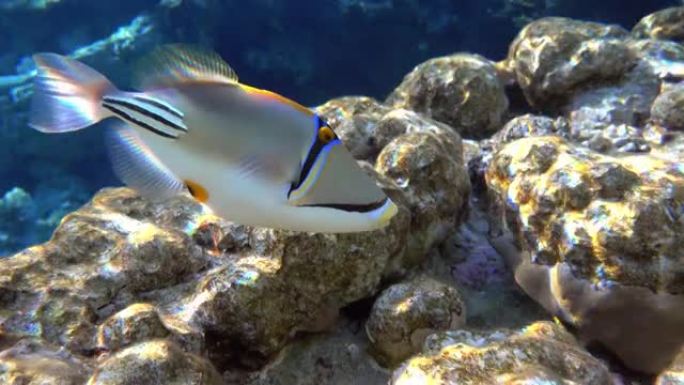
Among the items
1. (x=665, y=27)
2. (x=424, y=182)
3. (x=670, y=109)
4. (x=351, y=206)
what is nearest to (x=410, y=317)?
(x=424, y=182)

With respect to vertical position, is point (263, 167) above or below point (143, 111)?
below

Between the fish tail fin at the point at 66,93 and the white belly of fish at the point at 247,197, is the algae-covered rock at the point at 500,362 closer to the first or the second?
the white belly of fish at the point at 247,197

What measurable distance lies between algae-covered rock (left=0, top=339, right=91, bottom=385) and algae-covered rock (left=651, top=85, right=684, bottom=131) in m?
4.35

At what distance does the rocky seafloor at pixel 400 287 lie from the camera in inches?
85.9

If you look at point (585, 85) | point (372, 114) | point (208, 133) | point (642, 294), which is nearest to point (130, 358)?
point (208, 133)

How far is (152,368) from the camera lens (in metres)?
1.98

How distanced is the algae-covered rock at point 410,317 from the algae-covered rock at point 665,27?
497cm

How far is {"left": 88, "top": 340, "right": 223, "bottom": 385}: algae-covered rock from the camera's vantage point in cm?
196

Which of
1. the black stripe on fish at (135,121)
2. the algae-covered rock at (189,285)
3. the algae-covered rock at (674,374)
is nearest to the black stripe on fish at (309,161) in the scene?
the black stripe on fish at (135,121)

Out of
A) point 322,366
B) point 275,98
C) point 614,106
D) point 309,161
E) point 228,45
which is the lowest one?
point 228,45

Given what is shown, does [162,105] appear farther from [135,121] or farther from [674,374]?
[674,374]

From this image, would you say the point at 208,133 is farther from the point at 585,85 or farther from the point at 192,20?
the point at 192,20

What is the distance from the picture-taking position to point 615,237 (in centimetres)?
261

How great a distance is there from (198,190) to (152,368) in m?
0.94
